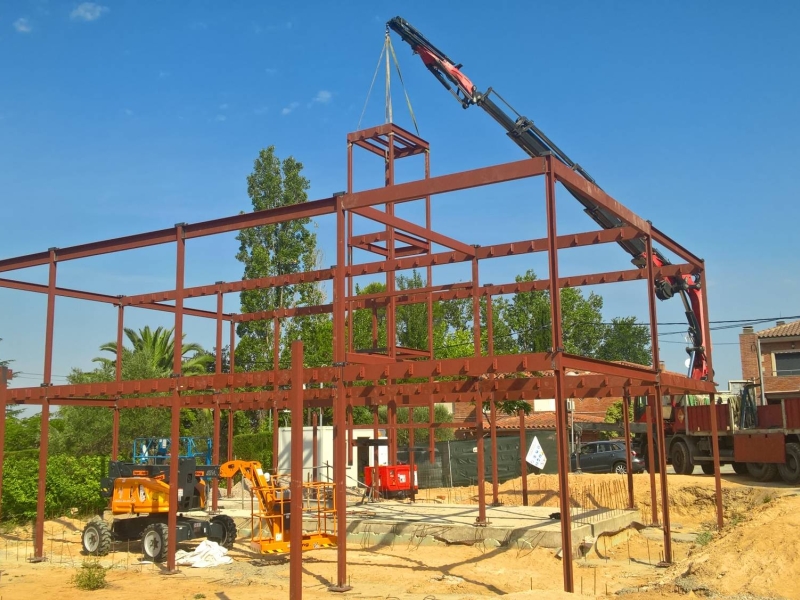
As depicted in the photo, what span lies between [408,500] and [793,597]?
49.8 feet

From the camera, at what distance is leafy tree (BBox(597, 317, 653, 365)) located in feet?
260

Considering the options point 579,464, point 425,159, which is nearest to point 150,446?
point 425,159

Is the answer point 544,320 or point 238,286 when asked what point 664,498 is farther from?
point 544,320

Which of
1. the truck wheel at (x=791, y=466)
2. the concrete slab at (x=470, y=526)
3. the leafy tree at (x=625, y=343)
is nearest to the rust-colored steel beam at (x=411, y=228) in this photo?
the concrete slab at (x=470, y=526)

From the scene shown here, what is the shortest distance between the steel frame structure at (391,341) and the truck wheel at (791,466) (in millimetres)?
7385

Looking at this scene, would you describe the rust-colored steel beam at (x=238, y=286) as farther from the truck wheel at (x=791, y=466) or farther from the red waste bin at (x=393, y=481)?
the truck wheel at (x=791, y=466)

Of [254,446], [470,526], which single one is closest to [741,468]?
[470,526]

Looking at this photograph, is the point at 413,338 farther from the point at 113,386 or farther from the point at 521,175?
the point at 521,175

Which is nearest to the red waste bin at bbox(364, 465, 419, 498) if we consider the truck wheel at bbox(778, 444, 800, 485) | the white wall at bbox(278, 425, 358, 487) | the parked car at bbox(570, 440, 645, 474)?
the white wall at bbox(278, 425, 358, 487)

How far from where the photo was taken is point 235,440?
37219mm

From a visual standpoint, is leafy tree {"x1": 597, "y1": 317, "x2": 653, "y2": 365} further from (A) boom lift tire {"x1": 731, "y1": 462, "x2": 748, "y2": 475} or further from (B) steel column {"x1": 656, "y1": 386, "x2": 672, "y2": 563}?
(B) steel column {"x1": 656, "y1": 386, "x2": 672, "y2": 563}

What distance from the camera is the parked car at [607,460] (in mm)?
31766

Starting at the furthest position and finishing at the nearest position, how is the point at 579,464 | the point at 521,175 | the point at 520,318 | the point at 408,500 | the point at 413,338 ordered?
the point at 520,318 → the point at 413,338 → the point at 579,464 → the point at 408,500 → the point at 521,175

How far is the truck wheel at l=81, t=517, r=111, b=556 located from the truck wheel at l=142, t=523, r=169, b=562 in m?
1.45
